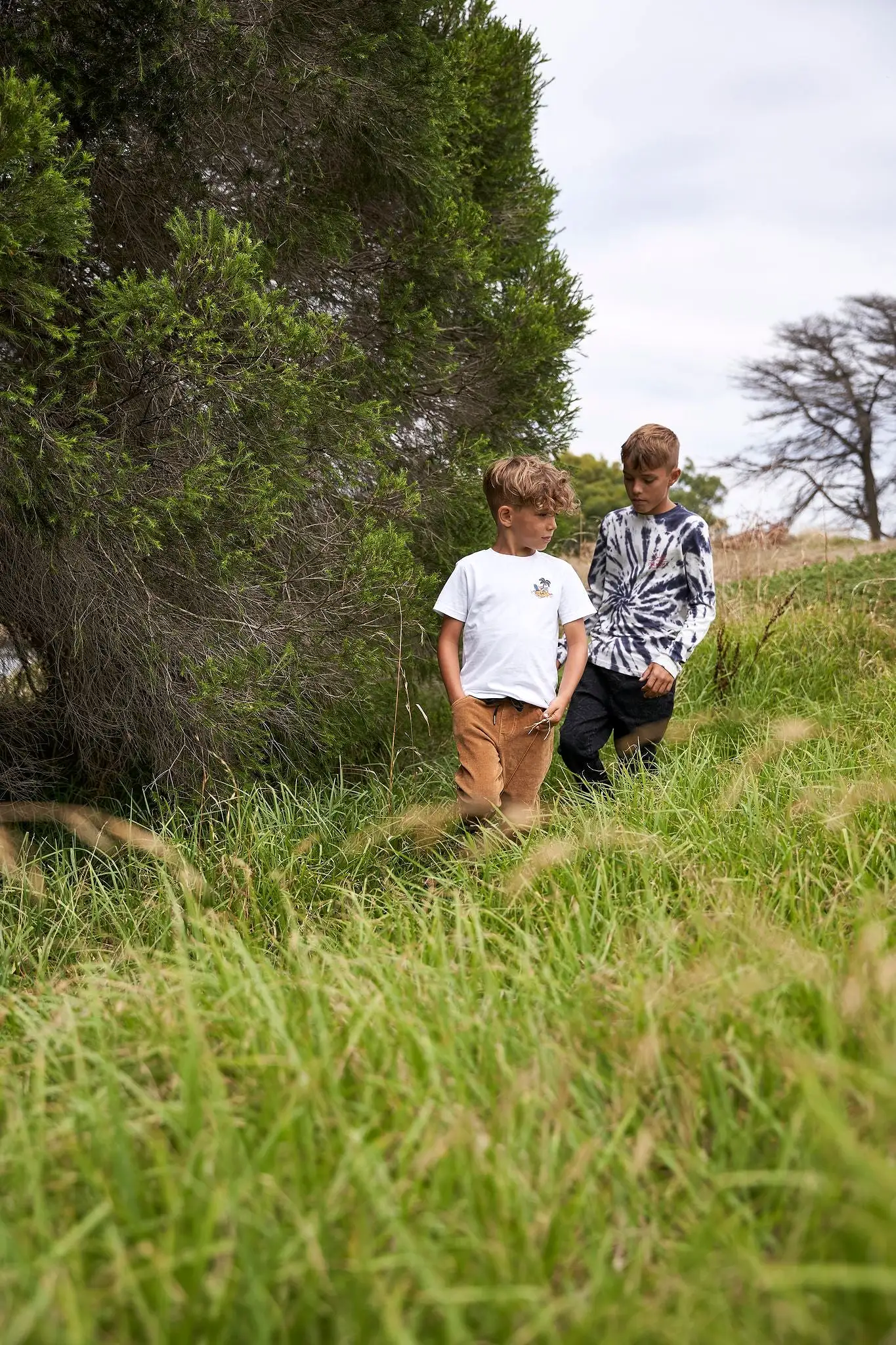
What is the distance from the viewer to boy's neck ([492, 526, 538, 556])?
3.61 metres

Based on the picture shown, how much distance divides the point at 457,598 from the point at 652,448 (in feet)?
3.41

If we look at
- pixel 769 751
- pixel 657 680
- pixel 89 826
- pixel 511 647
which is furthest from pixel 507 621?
pixel 89 826

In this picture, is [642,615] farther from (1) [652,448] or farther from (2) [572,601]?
(1) [652,448]

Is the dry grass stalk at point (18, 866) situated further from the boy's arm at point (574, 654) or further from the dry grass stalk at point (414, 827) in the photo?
the boy's arm at point (574, 654)

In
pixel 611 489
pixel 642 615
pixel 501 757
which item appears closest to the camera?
pixel 501 757

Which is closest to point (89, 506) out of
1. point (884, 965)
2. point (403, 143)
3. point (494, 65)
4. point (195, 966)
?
point (195, 966)

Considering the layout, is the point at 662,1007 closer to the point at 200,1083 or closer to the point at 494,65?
the point at 200,1083

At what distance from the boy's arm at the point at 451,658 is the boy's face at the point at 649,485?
96 centimetres

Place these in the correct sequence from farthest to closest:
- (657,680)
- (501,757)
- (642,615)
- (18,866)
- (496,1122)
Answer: (642,615) → (657,680) → (501,757) → (18,866) → (496,1122)

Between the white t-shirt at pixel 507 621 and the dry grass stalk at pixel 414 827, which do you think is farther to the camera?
the dry grass stalk at pixel 414 827

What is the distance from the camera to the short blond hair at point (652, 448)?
3855 mm

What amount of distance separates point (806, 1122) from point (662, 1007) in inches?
11.8

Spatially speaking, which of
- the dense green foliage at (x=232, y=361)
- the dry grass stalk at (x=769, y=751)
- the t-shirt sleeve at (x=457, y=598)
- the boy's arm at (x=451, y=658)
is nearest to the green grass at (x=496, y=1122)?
the dry grass stalk at (x=769, y=751)

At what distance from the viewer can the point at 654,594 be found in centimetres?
400
